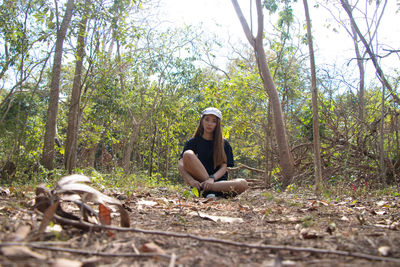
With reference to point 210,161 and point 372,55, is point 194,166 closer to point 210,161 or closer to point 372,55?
point 210,161

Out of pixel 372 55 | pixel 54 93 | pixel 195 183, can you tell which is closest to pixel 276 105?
pixel 372 55

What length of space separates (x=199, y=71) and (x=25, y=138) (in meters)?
5.55

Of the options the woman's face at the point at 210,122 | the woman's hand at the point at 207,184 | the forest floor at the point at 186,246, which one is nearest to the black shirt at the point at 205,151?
the woman's face at the point at 210,122

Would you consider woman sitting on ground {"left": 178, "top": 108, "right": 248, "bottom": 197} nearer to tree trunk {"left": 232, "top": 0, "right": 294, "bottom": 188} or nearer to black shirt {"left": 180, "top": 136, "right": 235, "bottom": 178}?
black shirt {"left": 180, "top": 136, "right": 235, "bottom": 178}

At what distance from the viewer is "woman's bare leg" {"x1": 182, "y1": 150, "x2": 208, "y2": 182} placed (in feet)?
12.7

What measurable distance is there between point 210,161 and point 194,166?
1.75ft

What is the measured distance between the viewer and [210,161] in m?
4.37

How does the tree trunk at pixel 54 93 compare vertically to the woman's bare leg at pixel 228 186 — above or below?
above

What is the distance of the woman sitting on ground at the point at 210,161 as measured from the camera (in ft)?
12.5

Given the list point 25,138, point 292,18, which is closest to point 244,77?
point 292,18

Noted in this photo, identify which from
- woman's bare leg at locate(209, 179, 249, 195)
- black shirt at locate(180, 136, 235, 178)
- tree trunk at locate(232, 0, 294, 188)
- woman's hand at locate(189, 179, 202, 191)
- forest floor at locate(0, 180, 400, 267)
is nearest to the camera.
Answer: forest floor at locate(0, 180, 400, 267)

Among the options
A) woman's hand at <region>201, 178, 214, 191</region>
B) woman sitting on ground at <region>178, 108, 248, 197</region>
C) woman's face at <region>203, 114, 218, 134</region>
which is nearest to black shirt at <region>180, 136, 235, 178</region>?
woman sitting on ground at <region>178, 108, 248, 197</region>

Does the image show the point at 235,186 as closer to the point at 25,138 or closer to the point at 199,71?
the point at 25,138

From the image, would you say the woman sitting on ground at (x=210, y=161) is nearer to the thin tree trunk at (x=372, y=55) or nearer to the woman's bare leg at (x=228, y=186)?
the woman's bare leg at (x=228, y=186)
